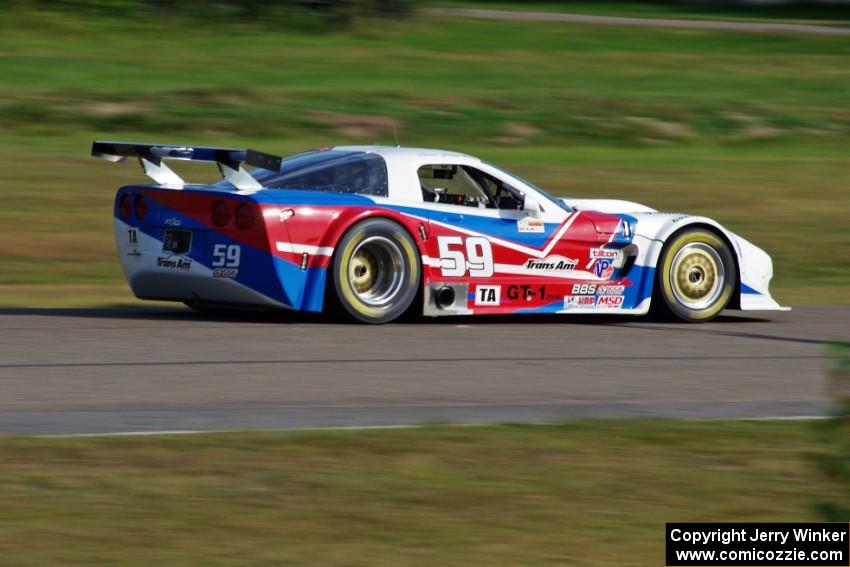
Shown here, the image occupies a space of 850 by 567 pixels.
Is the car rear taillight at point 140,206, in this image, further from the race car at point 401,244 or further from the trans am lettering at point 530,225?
the trans am lettering at point 530,225

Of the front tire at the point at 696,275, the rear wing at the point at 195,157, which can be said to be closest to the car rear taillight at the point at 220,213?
the rear wing at the point at 195,157

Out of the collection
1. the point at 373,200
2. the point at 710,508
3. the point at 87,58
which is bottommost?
the point at 710,508

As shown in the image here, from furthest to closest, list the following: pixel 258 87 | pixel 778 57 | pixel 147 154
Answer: pixel 778 57 < pixel 258 87 < pixel 147 154

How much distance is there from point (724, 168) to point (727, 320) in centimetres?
1177

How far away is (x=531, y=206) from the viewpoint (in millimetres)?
11648

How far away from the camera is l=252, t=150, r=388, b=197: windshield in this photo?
435 inches

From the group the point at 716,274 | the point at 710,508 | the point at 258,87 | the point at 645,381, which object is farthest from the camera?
the point at 258,87

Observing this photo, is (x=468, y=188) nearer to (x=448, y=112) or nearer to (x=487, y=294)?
(x=487, y=294)

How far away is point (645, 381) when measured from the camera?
9211 millimetres

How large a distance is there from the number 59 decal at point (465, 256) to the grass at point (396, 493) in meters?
3.61

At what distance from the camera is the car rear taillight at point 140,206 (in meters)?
10.9

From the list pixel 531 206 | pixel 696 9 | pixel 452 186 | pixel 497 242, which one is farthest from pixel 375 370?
pixel 696 9

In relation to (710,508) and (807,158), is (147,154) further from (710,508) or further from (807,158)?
(807,158)

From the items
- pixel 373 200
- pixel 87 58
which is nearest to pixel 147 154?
pixel 373 200
